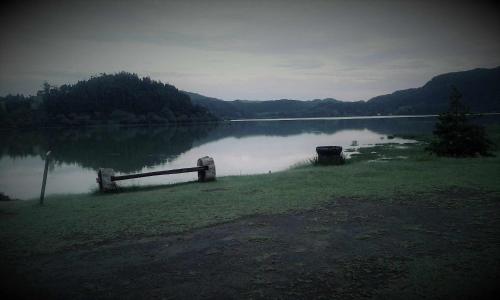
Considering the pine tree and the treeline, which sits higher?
the treeline

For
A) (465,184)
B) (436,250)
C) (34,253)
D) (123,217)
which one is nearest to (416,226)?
(436,250)

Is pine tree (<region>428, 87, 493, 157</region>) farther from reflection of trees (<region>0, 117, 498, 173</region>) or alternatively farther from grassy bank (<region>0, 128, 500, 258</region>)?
reflection of trees (<region>0, 117, 498, 173</region>)

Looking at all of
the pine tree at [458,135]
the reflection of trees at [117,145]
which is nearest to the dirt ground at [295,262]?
the pine tree at [458,135]

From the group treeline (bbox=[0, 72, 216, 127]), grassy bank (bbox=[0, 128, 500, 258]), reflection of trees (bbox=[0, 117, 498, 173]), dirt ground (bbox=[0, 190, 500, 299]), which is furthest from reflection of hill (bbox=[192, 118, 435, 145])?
dirt ground (bbox=[0, 190, 500, 299])

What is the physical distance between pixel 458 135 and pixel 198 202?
17232 mm

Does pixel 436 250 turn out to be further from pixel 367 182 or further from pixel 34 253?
pixel 34 253

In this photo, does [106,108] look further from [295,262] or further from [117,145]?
[295,262]

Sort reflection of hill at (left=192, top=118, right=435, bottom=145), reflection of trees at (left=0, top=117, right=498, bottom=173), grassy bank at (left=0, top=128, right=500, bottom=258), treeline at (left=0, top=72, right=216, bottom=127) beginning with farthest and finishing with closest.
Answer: treeline at (left=0, top=72, right=216, bottom=127)
reflection of hill at (left=192, top=118, right=435, bottom=145)
reflection of trees at (left=0, top=117, right=498, bottom=173)
grassy bank at (left=0, top=128, right=500, bottom=258)

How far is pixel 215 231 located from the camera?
6867mm

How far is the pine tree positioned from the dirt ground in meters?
12.9

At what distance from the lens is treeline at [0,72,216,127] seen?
130 meters

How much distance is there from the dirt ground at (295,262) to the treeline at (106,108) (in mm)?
143059

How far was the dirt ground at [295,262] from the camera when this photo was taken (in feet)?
13.9

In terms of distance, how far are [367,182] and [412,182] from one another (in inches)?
61.8
